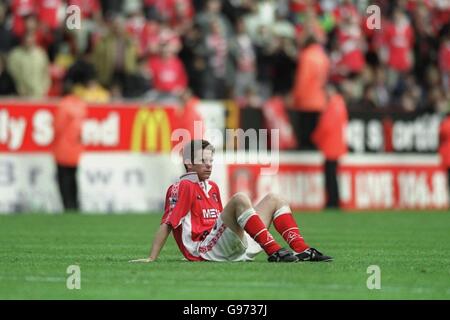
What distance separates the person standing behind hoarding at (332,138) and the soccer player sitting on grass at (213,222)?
42.8 feet

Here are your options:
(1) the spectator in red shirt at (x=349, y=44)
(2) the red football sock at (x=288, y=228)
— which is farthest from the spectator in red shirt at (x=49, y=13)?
(2) the red football sock at (x=288, y=228)

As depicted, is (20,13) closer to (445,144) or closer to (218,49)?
(218,49)

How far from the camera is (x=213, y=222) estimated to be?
1341 cm

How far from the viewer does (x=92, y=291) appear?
10961 millimetres

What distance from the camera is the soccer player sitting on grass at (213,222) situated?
1293 centimetres

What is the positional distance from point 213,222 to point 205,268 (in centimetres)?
72

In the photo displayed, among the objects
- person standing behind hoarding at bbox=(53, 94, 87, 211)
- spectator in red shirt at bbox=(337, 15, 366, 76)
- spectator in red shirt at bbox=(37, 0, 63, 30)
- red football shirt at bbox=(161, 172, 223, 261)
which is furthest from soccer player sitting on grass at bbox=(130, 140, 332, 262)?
spectator in red shirt at bbox=(337, 15, 366, 76)

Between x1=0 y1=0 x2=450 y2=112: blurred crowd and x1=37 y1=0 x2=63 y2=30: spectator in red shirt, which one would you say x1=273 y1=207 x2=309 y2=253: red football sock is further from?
x1=37 y1=0 x2=63 y2=30: spectator in red shirt

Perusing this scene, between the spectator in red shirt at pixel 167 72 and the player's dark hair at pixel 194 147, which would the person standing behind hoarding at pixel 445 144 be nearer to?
the spectator in red shirt at pixel 167 72
